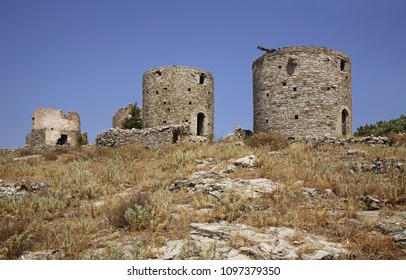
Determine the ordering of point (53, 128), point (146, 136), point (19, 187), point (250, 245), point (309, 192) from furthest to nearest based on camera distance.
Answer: point (53, 128), point (146, 136), point (19, 187), point (309, 192), point (250, 245)

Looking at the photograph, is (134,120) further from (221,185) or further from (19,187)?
(221,185)

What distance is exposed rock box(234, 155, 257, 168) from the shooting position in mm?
9541

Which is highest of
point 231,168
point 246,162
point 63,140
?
point 63,140

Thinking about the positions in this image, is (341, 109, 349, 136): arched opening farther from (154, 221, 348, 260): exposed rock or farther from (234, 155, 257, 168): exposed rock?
(154, 221, 348, 260): exposed rock

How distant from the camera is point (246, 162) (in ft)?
31.7

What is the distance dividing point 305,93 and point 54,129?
2093 centimetres

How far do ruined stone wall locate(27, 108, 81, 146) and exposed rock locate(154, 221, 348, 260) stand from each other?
25.3 meters

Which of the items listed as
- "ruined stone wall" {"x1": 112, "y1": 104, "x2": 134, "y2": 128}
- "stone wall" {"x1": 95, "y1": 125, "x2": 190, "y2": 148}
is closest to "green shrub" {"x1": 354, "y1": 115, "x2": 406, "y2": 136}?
"stone wall" {"x1": 95, "y1": 125, "x2": 190, "y2": 148}

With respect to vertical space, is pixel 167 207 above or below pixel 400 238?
above

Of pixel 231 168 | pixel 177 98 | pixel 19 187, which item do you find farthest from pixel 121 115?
pixel 231 168

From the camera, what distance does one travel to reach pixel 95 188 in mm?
8375

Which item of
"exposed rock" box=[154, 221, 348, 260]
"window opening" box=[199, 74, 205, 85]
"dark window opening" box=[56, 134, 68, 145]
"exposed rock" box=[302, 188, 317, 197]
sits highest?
"window opening" box=[199, 74, 205, 85]

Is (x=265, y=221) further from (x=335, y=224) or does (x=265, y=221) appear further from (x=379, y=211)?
(x=379, y=211)
